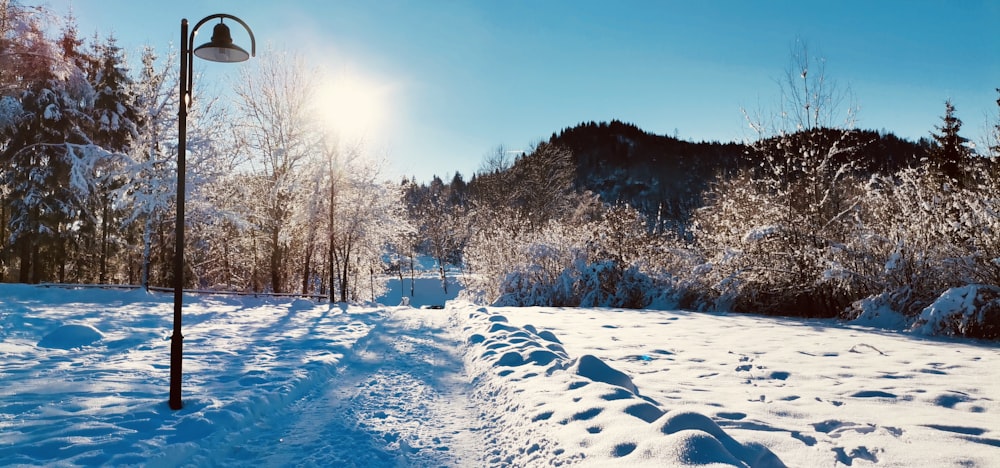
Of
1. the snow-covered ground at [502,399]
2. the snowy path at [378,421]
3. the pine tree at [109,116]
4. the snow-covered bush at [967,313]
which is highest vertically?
the pine tree at [109,116]

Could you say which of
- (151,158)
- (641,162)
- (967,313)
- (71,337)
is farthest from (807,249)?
(641,162)

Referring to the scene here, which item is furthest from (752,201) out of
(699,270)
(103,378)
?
(103,378)

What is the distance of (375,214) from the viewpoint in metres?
23.7

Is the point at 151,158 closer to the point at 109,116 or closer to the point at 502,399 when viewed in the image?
the point at 109,116

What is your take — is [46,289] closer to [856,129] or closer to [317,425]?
[317,425]

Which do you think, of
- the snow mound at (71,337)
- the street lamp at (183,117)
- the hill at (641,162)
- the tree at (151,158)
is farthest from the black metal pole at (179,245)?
the hill at (641,162)

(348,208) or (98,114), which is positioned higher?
(98,114)

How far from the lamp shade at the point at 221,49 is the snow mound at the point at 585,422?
15.4 ft

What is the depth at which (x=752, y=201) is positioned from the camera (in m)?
15.1

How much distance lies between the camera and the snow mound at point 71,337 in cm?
825

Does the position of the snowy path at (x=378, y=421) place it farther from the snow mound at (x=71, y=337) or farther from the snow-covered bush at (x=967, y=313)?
the snow-covered bush at (x=967, y=313)

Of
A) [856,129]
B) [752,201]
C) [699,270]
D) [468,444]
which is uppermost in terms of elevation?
[856,129]

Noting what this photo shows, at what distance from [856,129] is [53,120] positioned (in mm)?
29818

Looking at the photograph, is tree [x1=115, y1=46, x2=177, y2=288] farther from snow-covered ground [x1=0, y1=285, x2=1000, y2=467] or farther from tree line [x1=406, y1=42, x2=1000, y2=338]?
tree line [x1=406, y1=42, x2=1000, y2=338]
